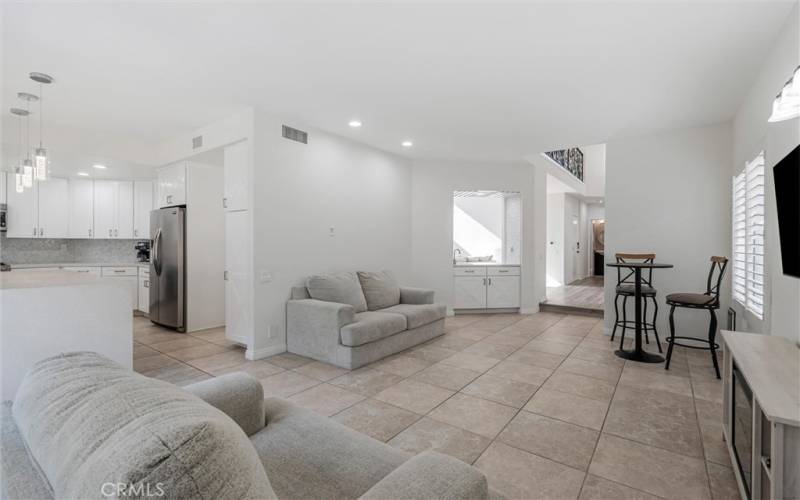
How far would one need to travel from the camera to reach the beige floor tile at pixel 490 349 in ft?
13.6

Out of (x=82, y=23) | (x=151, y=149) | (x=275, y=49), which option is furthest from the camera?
(x=151, y=149)

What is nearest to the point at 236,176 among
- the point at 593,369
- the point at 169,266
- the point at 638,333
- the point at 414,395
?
the point at 169,266

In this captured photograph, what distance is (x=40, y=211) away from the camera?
5.86 metres

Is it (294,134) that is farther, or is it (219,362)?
(294,134)

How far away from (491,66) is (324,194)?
8.36 ft

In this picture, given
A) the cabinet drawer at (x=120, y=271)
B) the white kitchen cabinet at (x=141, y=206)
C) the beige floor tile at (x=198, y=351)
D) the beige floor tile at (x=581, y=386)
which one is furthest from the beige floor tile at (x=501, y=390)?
the white kitchen cabinet at (x=141, y=206)

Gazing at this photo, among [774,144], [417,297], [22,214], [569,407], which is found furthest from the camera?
[22,214]

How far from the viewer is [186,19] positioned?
2.36 metres

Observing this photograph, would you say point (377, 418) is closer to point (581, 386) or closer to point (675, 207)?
point (581, 386)

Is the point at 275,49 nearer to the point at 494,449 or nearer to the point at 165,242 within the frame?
the point at 494,449

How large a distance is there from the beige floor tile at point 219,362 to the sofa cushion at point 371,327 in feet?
3.96

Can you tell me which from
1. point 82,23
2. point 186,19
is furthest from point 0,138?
point 186,19

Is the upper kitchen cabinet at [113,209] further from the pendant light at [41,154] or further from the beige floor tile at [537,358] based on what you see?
the beige floor tile at [537,358]

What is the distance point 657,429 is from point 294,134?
14.3 feet
